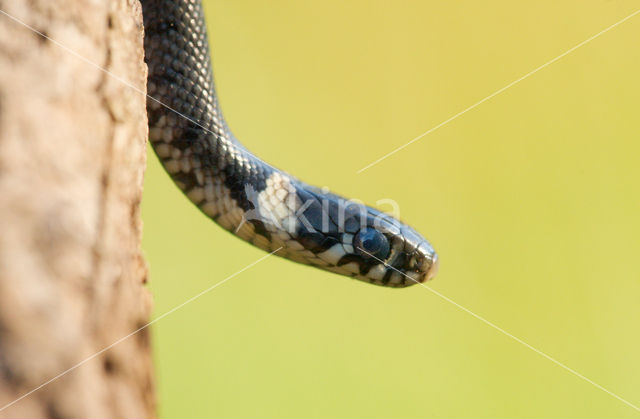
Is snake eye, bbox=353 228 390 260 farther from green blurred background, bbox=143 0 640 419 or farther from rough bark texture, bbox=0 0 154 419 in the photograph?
green blurred background, bbox=143 0 640 419

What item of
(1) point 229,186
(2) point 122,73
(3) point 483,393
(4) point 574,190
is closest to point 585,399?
(3) point 483,393

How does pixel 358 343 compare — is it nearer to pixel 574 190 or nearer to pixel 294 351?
pixel 294 351

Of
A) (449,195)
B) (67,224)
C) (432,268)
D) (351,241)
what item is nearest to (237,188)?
(351,241)

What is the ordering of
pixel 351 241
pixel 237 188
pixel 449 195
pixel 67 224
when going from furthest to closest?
pixel 449 195 < pixel 351 241 < pixel 237 188 < pixel 67 224

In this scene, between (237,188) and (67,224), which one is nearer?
(67,224)

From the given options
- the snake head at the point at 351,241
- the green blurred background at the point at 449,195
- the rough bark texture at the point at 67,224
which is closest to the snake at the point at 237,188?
the snake head at the point at 351,241

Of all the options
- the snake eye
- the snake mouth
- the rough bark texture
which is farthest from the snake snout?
the rough bark texture

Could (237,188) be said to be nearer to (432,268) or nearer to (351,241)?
(351,241)
